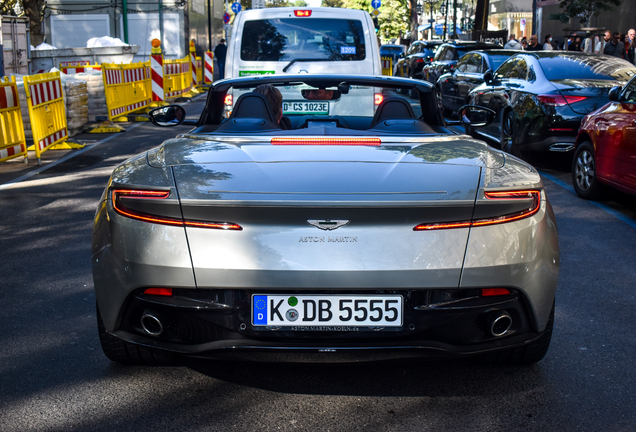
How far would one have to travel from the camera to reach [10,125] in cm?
974

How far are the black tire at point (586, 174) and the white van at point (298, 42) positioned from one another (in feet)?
10.2

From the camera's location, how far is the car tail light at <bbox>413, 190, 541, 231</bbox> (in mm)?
2691

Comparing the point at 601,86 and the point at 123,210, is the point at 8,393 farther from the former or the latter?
the point at 601,86

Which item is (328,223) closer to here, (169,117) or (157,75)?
(169,117)

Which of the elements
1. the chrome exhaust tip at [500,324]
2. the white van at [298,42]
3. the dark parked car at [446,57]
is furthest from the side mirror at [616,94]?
the dark parked car at [446,57]

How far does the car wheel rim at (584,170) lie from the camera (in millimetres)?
7758

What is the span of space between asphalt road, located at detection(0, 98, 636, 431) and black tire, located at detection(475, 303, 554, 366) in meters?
0.07

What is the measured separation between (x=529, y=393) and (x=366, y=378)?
0.69m

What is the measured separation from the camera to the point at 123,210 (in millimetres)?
2832

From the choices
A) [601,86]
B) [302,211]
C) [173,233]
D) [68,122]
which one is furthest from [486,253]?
[68,122]

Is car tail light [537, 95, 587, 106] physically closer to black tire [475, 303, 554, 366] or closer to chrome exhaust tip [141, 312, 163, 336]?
black tire [475, 303, 554, 366]

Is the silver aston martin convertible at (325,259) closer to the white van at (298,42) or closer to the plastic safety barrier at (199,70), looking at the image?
the white van at (298,42)

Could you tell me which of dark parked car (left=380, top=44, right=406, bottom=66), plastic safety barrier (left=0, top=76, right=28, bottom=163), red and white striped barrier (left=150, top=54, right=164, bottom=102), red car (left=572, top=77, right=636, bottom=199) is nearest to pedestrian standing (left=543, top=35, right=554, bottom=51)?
dark parked car (left=380, top=44, right=406, bottom=66)

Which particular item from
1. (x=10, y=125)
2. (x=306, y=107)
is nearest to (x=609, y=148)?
(x=306, y=107)
